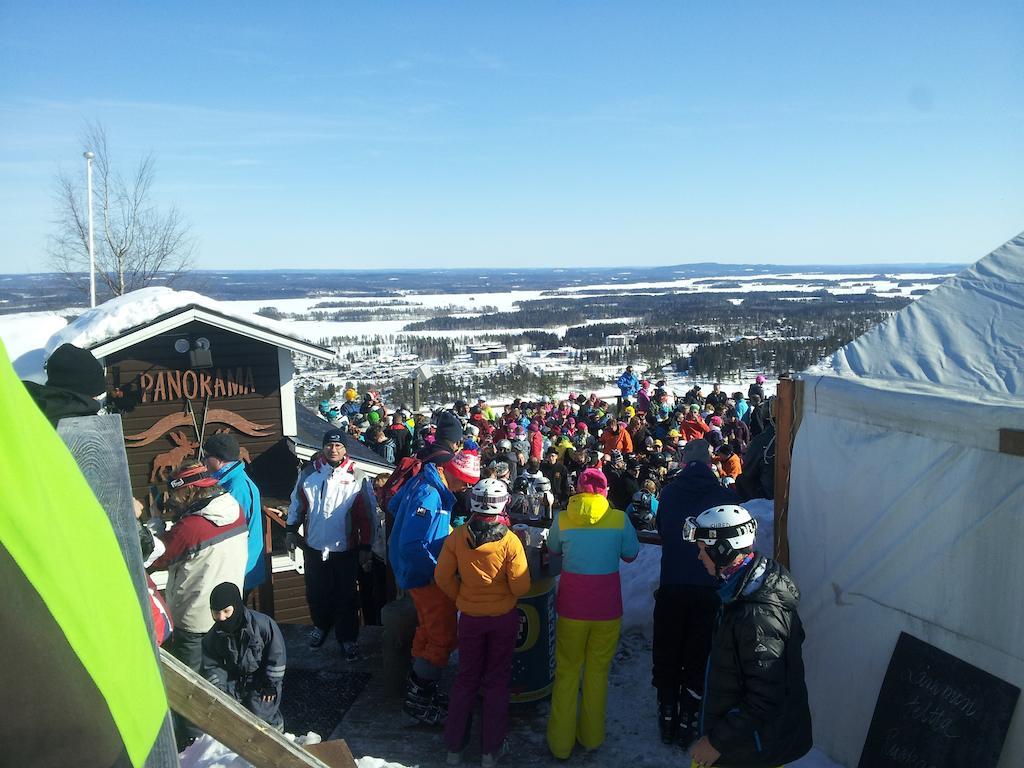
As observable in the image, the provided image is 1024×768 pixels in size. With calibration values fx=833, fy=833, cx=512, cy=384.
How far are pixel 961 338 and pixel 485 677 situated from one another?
122 inches

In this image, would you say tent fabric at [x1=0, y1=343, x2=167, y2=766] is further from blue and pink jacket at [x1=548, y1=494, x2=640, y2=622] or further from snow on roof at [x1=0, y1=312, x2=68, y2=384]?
snow on roof at [x1=0, y1=312, x2=68, y2=384]

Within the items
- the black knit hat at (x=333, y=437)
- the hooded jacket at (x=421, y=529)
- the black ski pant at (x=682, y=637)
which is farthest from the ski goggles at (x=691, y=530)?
the black knit hat at (x=333, y=437)

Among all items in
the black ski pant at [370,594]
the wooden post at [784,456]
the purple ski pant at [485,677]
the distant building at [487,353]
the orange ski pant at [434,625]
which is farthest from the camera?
the distant building at [487,353]

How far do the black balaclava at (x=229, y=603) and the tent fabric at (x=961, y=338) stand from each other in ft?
11.1

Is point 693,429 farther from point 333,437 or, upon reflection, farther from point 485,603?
point 485,603

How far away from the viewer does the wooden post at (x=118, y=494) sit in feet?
3.26

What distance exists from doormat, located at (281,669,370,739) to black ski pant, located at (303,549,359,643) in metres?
0.31

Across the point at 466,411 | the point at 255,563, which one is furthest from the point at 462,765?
the point at 466,411

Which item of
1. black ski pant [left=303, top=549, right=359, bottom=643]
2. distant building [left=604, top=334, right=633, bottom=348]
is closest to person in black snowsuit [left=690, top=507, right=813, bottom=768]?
black ski pant [left=303, top=549, right=359, bottom=643]

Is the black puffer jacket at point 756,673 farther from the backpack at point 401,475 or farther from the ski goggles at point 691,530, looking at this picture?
the backpack at point 401,475

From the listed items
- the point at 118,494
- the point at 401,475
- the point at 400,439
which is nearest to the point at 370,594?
the point at 401,475

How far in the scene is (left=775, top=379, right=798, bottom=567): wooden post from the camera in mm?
5027

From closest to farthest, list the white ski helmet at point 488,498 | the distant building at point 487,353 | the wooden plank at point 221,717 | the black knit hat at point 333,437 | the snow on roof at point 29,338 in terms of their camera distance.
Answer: the wooden plank at point 221,717 < the white ski helmet at point 488,498 < the black knit hat at point 333,437 < the snow on roof at point 29,338 < the distant building at point 487,353

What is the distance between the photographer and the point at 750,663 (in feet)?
10.0
